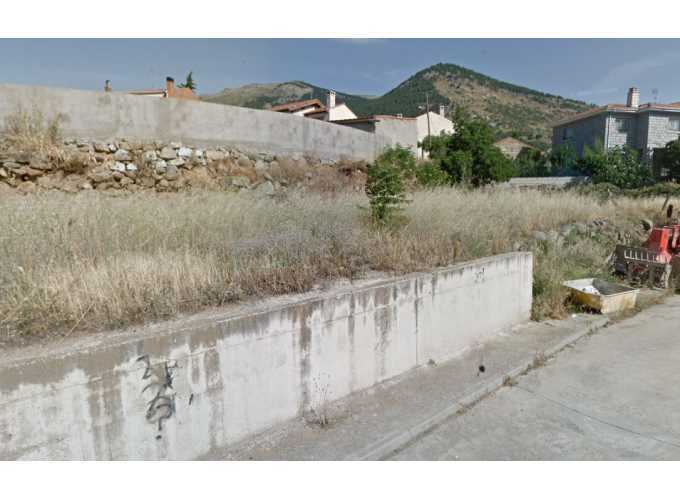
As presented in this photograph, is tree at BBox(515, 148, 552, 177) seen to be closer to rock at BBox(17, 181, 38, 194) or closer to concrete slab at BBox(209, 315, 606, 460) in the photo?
concrete slab at BBox(209, 315, 606, 460)

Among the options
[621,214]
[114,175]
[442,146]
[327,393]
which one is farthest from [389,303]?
[442,146]

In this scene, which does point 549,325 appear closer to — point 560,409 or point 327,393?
point 560,409

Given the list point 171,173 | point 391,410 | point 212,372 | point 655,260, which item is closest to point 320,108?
point 171,173

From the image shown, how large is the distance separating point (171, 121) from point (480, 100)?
75.3 meters

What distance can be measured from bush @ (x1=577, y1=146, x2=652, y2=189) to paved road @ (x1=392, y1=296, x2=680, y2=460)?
24.6m

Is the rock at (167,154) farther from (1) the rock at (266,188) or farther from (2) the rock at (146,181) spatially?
(1) the rock at (266,188)

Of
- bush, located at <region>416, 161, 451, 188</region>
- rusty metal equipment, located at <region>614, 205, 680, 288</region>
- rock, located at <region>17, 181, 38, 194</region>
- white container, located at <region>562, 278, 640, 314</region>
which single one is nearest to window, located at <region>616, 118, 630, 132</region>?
bush, located at <region>416, 161, 451, 188</region>

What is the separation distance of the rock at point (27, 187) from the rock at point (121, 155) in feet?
4.85

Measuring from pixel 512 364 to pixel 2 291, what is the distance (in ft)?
15.2

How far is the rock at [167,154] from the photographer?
27.5ft

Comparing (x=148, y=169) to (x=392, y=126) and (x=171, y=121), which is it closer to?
(x=171, y=121)

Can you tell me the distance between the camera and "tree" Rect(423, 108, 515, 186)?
17375mm

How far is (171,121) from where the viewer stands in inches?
339

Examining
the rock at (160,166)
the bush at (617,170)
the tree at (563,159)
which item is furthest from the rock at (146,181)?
the tree at (563,159)
